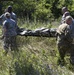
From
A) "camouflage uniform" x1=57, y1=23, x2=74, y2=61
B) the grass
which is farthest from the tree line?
"camouflage uniform" x1=57, y1=23, x2=74, y2=61

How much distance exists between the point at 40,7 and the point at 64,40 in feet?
45.3

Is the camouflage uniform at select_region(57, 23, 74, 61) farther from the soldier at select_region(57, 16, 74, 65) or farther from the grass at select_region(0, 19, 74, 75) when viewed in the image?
the grass at select_region(0, 19, 74, 75)

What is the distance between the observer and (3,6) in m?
24.8

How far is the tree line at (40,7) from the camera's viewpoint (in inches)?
916

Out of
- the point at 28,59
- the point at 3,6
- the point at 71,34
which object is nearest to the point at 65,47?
the point at 71,34

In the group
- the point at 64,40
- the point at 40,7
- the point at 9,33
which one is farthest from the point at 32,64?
the point at 40,7

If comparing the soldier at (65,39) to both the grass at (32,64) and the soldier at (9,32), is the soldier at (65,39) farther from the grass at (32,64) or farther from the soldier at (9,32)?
the soldier at (9,32)

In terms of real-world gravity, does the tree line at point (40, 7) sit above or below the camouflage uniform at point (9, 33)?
below

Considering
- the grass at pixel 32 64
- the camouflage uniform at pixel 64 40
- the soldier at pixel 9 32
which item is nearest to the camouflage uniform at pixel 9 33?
the soldier at pixel 9 32

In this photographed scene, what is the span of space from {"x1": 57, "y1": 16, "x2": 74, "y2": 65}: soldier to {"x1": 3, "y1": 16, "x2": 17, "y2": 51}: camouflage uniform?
1649 millimetres

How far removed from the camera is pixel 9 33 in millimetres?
11195

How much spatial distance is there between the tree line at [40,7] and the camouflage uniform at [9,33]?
1169 cm

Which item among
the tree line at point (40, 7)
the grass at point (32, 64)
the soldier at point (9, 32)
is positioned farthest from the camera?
the tree line at point (40, 7)

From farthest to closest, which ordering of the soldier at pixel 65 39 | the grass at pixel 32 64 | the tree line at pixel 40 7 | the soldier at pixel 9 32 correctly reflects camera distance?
the tree line at pixel 40 7, the soldier at pixel 9 32, the soldier at pixel 65 39, the grass at pixel 32 64
